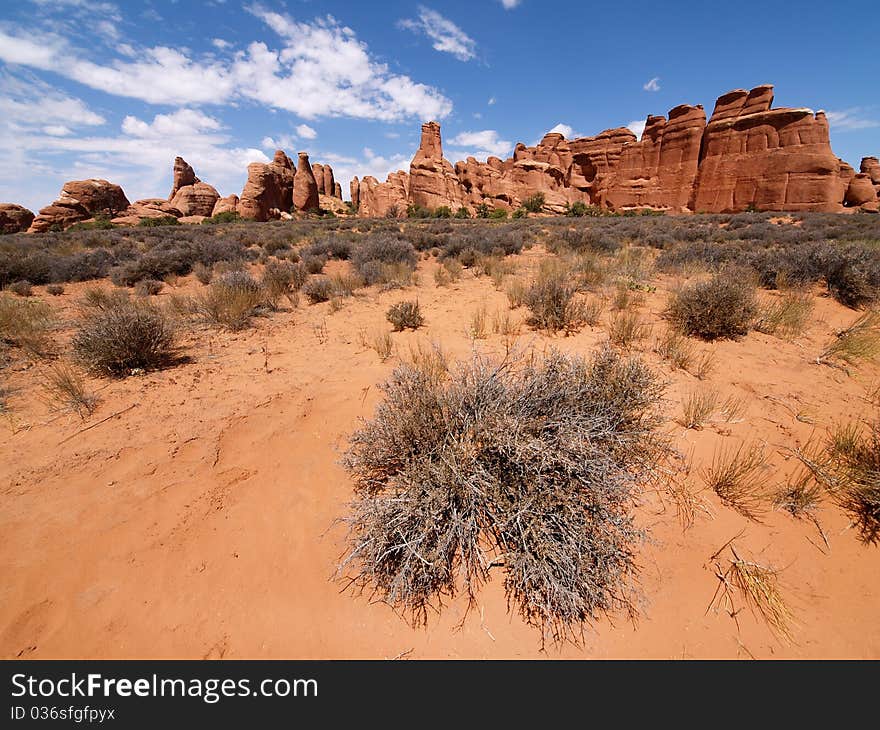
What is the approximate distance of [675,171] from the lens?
129ft

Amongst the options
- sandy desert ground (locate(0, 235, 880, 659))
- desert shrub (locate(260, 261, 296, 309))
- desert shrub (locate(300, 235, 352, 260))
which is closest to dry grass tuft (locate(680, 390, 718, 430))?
sandy desert ground (locate(0, 235, 880, 659))

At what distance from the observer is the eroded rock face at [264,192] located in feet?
132

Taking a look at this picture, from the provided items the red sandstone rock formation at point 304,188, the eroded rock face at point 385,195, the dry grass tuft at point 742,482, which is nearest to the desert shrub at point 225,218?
the red sandstone rock formation at point 304,188

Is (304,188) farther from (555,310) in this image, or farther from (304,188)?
(555,310)

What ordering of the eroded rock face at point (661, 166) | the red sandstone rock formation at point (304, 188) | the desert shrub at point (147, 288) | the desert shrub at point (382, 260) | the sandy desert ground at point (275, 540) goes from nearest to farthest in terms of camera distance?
the sandy desert ground at point (275, 540) → the desert shrub at point (147, 288) → the desert shrub at point (382, 260) → the eroded rock face at point (661, 166) → the red sandstone rock formation at point (304, 188)

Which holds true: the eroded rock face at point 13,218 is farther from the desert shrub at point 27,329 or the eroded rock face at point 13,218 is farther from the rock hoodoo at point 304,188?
the desert shrub at point 27,329

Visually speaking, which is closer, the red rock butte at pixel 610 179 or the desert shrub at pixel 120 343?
the desert shrub at pixel 120 343

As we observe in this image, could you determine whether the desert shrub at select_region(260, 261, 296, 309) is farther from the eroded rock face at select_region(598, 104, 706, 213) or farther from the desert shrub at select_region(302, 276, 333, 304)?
the eroded rock face at select_region(598, 104, 706, 213)

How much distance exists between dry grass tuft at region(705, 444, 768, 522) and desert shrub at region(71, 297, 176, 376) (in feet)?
17.2

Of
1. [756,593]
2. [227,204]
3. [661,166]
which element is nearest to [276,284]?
[756,593]

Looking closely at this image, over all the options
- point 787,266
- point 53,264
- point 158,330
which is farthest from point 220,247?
point 787,266

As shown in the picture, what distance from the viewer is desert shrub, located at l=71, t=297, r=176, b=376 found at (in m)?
3.40

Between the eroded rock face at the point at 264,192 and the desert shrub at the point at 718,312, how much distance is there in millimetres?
47177
